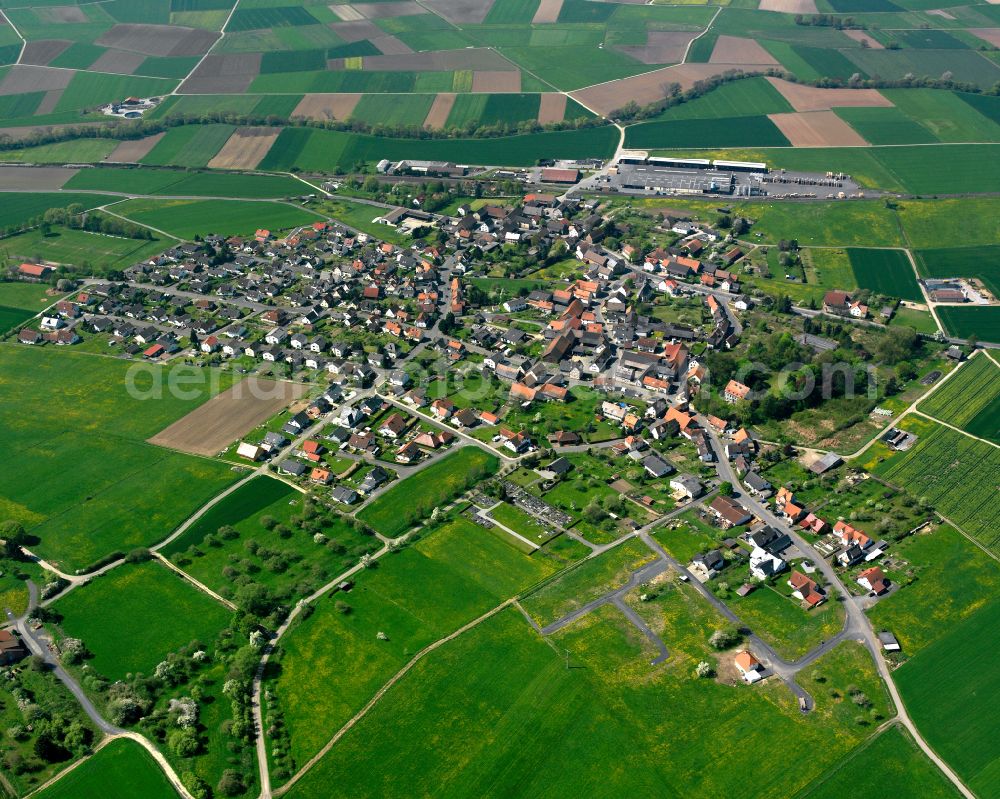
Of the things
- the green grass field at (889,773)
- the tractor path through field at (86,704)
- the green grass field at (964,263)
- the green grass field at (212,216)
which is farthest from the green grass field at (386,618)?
the green grass field at (212,216)

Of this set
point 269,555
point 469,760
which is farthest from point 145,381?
point 469,760

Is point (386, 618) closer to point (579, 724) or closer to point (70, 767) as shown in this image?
point (579, 724)

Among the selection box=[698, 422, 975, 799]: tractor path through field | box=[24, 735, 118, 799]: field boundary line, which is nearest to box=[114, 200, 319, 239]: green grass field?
box=[698, 422, 975, 799]: tractor path through field

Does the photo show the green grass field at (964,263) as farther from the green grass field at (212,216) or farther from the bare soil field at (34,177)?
the bare soil field at (34,177)

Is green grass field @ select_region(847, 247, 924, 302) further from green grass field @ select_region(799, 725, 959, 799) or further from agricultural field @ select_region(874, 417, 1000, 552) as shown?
green grass field @ select_region(799, 725, 959, 799)

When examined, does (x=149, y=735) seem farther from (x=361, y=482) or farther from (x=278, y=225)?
(x=278, y=225)

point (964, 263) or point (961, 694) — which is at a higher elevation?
point (964, 263)

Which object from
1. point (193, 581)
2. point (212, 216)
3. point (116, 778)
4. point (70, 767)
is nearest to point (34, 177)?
point (212, 216)

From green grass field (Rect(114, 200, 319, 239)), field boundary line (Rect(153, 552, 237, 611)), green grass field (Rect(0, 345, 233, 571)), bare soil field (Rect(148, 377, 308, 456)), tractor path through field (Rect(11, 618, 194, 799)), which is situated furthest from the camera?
green grass field (Rect(114, 200, 319, 239))
